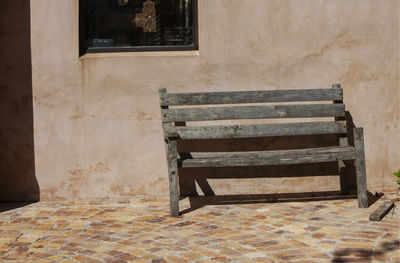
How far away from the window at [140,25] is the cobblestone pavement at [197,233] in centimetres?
177

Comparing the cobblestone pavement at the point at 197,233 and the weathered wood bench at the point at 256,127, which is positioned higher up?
the weathered wood bench at the point at 256,127

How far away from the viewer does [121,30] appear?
6.17 m

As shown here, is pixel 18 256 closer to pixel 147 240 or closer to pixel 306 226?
pixel 147 240

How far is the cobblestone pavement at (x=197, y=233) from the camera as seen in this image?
4074mm

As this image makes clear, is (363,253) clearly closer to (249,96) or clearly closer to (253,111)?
(253,111)

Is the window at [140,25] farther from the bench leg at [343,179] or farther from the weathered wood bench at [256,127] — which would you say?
the bench leg at [343,179]

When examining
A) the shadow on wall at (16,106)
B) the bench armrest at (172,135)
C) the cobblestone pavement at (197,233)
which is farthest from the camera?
the shadow on wall at (16,106)

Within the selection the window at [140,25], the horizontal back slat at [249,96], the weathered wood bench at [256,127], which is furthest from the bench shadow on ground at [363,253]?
the window at [140,25]

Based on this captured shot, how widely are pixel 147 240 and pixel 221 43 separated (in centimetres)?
252

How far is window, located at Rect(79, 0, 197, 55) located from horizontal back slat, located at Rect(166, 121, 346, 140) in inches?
46.6

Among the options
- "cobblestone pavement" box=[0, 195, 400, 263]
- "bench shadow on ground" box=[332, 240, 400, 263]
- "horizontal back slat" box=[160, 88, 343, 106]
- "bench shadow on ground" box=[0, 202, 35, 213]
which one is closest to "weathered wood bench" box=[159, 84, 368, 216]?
"horizontal back slat" box=[160, 88, 343, 106]

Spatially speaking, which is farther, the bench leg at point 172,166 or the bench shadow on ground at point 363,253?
the bench leg at point 172,166

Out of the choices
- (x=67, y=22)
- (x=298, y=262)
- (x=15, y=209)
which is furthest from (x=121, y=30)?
(x=298, y=262)

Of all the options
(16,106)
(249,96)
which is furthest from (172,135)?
(16,106)
